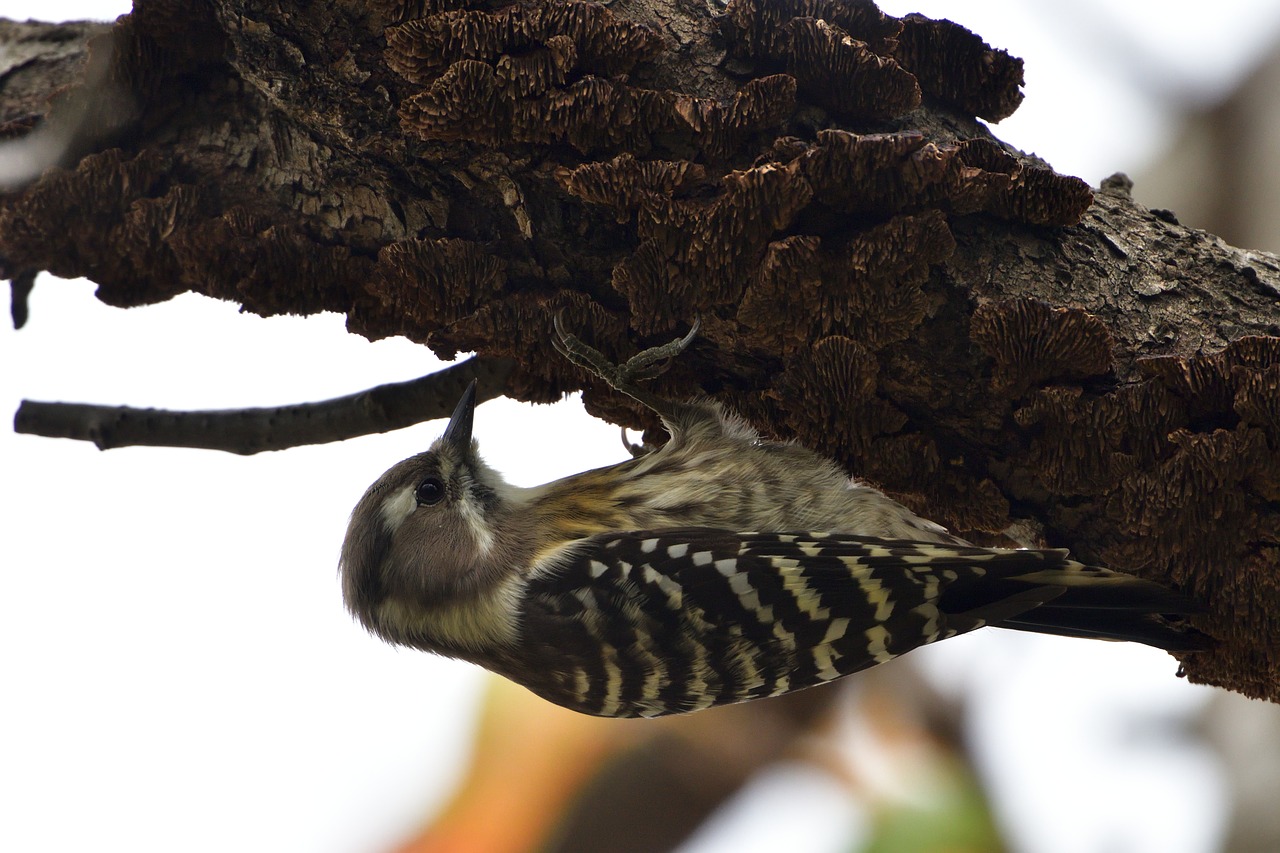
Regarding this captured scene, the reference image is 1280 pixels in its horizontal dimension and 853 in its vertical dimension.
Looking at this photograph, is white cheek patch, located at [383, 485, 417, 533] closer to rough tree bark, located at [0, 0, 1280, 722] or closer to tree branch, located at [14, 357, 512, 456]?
tree branch, located at [14, 357, 512, 456]

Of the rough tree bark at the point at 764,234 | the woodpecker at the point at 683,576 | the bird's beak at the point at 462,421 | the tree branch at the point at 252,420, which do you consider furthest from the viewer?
the tree branch at the point at 252,420

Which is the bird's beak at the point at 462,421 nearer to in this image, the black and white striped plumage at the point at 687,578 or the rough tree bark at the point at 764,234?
the black and white striped plumage at the point at 687,578

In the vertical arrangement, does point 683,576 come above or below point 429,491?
above

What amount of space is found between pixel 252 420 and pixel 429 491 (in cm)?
54

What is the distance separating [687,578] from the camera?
215 centimetres

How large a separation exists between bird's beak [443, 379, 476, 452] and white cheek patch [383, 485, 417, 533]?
0.53 ft

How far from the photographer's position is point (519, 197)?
2.04 m

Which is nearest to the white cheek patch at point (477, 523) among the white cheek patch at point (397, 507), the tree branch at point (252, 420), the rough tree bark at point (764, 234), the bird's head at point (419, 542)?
the bird's head at point (419, 542)

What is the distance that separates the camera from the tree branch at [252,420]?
2.62m

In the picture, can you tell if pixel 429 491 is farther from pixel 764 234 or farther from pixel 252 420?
pixel 764 234

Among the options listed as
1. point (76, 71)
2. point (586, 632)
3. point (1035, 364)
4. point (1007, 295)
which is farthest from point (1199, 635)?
point (76, 71)

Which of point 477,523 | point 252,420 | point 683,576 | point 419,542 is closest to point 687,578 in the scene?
point 683,576

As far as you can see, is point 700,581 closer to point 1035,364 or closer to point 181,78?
point 1035,364

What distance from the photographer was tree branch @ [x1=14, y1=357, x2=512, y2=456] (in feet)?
8.60
